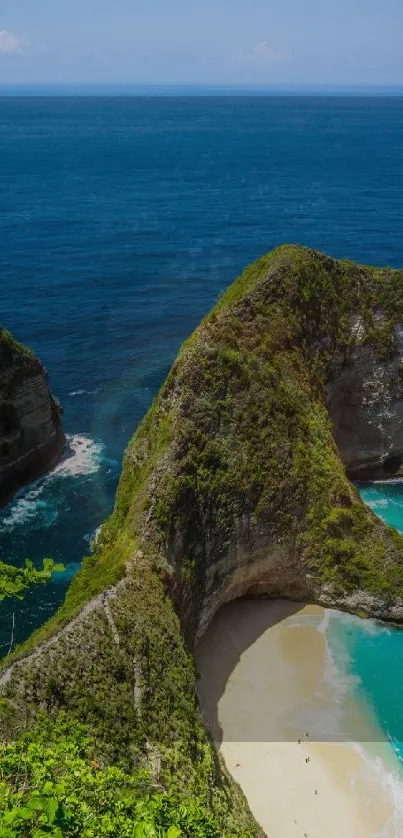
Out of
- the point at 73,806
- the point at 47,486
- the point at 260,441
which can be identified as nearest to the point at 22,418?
the point at 47,486

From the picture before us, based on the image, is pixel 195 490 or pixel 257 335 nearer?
pixel 195 490

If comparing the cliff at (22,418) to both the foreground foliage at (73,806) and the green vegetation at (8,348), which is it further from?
the foreground foliage at (73,806)

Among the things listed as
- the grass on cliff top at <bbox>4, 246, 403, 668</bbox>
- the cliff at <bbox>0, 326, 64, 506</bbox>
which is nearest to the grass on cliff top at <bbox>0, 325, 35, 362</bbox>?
the cliff at <bbox>0, 326, 64, 506</bbox>

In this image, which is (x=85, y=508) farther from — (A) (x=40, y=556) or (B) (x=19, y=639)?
(B) (x=19, y=639)

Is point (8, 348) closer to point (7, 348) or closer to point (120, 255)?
point (7, 348)

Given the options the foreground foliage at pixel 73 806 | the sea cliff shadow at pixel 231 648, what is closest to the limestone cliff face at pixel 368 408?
the sea cliff shadow at pixel 231 648

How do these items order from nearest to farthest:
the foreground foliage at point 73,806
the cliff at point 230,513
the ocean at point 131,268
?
the foreground foliage at point 73,806
the cliff at point 230,513
the ocean at point 131,268

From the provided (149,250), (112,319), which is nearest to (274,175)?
(149,250)
